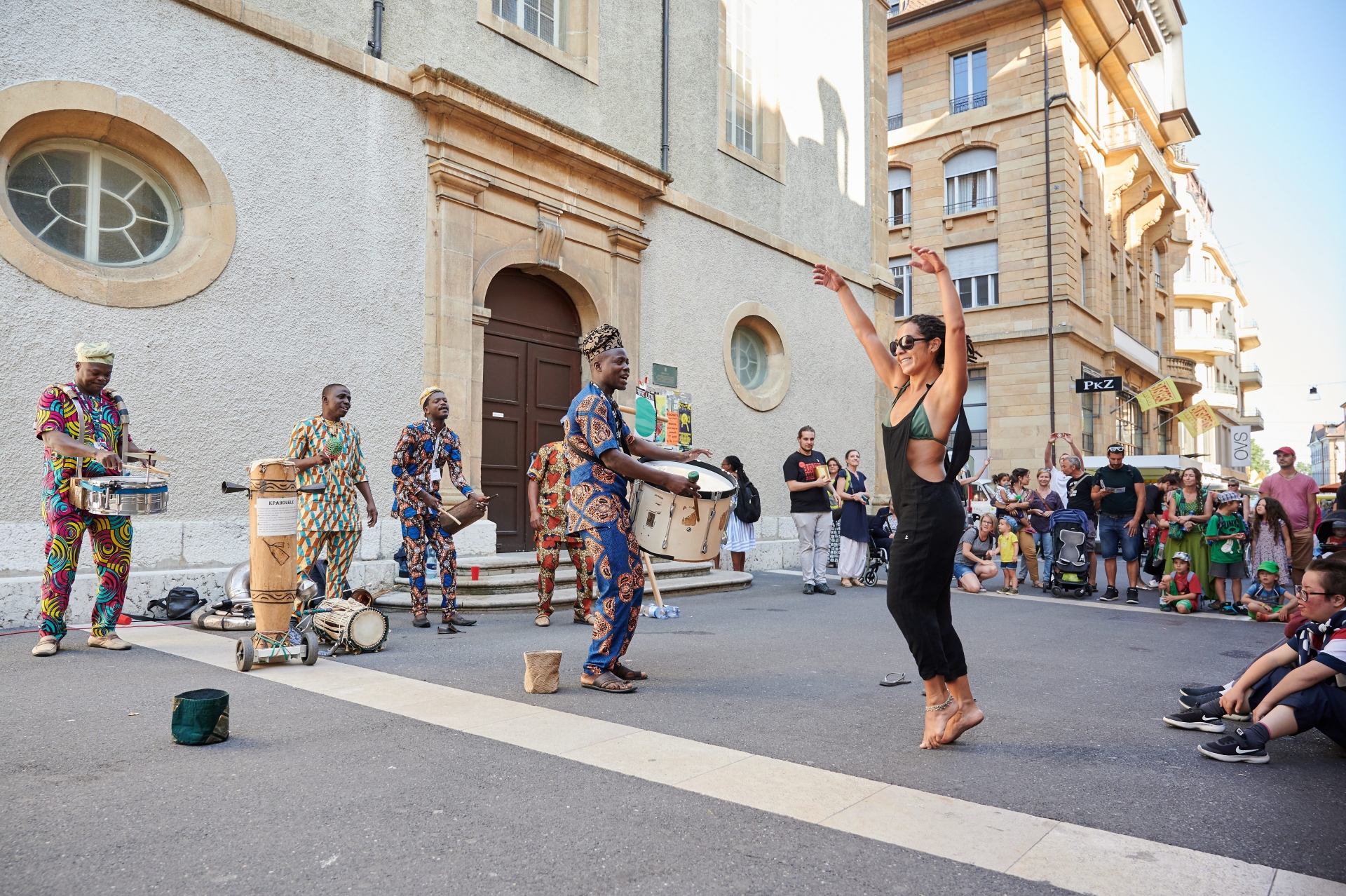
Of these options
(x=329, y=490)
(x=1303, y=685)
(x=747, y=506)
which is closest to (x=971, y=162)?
(x=747, y=506)

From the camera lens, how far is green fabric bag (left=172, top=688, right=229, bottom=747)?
3.71m

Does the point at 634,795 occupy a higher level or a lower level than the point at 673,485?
lower

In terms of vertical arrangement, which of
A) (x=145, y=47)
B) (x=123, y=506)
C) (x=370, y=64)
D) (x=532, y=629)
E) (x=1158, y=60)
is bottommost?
(x=532, y=629)

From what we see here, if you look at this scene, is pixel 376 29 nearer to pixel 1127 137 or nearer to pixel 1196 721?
pixel 1196 721

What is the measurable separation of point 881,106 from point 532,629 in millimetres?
14500

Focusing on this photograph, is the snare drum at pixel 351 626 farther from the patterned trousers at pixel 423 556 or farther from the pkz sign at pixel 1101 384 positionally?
the pkz sign at pixel 1101 384

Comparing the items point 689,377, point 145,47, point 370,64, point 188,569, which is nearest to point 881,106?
point 689,377

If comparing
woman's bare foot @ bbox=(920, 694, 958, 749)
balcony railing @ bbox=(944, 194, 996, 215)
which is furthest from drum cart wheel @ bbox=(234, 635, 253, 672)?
balcony railing @ bbox=(944, 194, 996, 215)

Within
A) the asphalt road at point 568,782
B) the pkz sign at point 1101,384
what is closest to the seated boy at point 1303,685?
the asphalt road at point 568,782

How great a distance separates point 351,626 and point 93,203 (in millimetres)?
4957

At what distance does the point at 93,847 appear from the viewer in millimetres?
2670

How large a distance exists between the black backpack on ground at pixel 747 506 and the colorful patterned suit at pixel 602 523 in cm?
684

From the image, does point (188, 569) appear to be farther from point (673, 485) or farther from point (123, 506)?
point (673, 485)

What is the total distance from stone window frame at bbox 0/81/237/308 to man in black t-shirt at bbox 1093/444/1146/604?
34.5 ft
